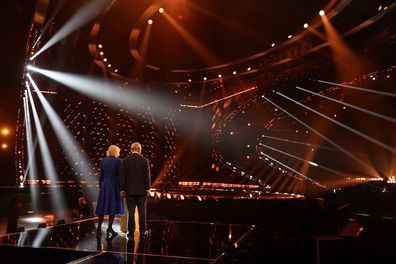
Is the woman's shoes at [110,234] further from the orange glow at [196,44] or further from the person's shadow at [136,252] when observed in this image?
the orange glow at [196,44]

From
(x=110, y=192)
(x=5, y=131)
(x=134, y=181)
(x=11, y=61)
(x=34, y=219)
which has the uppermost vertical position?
(x=11, y=61)

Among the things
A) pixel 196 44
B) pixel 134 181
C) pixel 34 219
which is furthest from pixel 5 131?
pixel 134 181

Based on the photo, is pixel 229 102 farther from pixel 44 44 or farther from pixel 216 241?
pixel 216 241

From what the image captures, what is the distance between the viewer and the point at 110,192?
457 cm

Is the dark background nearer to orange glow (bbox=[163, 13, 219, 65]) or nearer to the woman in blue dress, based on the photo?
orange glow (bbox=[163, 13, 219, 65])

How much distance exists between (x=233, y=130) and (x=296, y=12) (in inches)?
259

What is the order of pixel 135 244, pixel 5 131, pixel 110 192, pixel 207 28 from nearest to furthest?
pixel 135 244 → pixel 110 192 → pixel 5 131 → pixel 207 28

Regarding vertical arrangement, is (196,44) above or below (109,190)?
above

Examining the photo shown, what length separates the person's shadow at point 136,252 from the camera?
3.23 m

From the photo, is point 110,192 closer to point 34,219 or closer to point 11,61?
point 11,61

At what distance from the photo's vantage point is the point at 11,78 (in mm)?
8844

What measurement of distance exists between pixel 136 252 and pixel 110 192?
1.21 meters

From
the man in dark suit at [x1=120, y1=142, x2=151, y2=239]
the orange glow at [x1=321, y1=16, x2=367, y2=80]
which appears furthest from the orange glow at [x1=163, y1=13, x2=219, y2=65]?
the man in dark suit at [x1=120, y1=142, x2=151, y2=239]

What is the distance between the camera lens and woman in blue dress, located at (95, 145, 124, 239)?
14.8 ft
